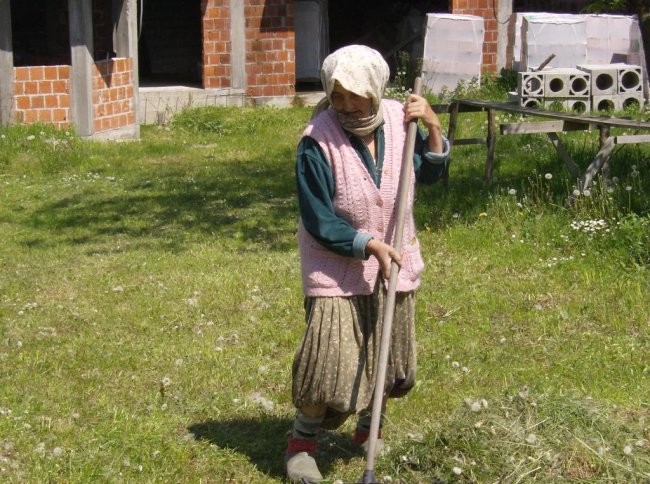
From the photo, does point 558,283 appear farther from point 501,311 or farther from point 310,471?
point 310,471

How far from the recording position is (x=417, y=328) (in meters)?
7.08

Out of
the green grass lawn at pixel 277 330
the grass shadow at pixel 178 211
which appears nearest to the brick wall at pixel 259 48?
the grass shadow at pixel 178 211

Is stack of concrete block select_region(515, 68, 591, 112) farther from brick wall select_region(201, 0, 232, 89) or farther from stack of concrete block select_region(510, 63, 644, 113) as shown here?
brick wall select_region(201, 0, 232, 89)

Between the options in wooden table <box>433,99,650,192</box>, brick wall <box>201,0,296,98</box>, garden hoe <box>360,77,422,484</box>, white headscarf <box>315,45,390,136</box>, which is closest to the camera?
garden hoe <box>360,77,422,484</box>

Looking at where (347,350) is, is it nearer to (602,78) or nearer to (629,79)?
(602,78)

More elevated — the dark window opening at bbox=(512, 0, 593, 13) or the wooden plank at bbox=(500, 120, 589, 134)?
the dark window opening at bbox=(512, 0, 593, 13)

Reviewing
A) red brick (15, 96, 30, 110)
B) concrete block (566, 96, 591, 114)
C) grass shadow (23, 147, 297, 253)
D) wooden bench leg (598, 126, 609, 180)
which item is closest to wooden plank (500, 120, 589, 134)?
wooden bench leg (598, 126, 609, 180)

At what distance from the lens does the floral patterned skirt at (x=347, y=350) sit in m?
4.66

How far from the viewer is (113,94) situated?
15.3 m

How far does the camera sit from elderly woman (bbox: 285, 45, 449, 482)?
4.56m

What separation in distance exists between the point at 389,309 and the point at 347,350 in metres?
0.36

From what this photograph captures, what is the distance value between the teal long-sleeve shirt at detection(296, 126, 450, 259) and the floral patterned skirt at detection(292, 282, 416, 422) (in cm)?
28

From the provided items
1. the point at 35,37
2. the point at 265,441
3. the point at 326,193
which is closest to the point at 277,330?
the point at 265,441

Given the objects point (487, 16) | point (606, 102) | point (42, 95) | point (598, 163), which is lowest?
point (606, 102)
